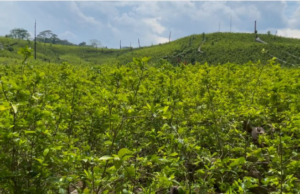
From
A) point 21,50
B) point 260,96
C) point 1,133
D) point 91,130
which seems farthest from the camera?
point 260,96

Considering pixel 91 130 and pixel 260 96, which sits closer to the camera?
pixel 91 130

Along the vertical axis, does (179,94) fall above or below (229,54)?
below

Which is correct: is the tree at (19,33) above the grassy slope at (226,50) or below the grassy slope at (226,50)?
above

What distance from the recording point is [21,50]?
2.66 m

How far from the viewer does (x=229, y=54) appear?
4578 cm

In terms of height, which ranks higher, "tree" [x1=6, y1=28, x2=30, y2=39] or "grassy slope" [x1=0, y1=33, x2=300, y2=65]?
"tree" [x1=6, y1=28, x2=30, y2=39]

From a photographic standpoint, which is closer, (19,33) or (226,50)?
(226,50)

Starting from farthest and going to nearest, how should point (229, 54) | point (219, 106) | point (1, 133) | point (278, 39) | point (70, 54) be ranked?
point (70, 54), point (278, 39), point (229, 54), point (219, 106), point (1, 133)

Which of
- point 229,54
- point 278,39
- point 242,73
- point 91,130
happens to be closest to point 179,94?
point 91,130

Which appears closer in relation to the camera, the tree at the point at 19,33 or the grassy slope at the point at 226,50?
the grassy slope at the point at 226,50

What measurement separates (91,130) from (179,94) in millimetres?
2167

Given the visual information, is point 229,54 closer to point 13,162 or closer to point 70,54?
point 13,162

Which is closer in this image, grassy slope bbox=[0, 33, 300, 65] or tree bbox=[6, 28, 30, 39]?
grassy slope bbox=[0, 33, 300, 65]

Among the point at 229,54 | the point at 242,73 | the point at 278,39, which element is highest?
the point at 278,39
